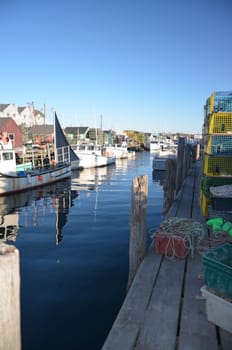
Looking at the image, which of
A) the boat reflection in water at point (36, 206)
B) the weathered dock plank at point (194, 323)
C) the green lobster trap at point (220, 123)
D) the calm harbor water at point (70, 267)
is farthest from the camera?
the boat reflection in water at point (36, 206)

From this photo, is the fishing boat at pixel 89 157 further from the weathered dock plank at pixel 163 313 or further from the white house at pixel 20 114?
the weathered dock plank at pixel 163 313

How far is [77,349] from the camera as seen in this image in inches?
179

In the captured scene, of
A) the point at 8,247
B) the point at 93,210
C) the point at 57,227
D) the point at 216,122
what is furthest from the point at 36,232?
the point at 8,247

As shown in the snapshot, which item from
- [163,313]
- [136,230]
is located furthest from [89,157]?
[163,313]

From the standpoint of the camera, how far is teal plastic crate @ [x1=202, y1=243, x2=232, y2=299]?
9.37ft

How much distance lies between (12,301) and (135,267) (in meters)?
3.66

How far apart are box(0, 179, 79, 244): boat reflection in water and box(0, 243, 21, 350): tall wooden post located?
7.71 meters

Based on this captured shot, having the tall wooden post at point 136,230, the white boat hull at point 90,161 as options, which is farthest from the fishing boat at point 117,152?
the tall wooden post at point 136,230

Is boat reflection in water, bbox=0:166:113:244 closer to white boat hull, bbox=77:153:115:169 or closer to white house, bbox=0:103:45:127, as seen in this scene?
white boat hull, bbox=77:153:115:169

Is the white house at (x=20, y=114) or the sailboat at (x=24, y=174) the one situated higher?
the white house at (x=20, y=114)

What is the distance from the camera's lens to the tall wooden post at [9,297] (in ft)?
7.09

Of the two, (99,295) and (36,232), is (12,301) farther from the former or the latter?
(36,232)

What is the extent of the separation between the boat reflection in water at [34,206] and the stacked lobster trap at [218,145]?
213 inches

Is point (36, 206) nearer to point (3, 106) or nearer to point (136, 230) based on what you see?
point (136, 230)
